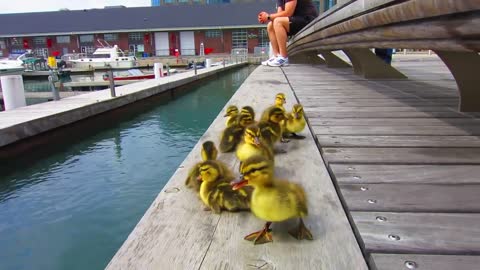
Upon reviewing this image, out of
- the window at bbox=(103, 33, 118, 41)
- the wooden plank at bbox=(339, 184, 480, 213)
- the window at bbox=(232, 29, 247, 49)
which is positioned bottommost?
the wooden plank at bbox=(339, 184, 480, 213)

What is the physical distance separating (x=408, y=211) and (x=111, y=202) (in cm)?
362

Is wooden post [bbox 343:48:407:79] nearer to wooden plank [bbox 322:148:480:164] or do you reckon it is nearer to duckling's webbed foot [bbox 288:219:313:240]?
wooden plank [bbox 322:148:480:164]

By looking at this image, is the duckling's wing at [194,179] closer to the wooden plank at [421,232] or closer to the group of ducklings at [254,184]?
the group of ducklings at [254,184]

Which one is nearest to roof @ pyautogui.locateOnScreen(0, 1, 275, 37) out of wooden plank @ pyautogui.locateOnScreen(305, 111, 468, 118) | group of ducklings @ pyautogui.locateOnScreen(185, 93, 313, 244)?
wooden plank @ pyautogui.locateOnScreen(305, 111, 468, 118)

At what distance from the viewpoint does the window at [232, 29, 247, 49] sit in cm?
4434

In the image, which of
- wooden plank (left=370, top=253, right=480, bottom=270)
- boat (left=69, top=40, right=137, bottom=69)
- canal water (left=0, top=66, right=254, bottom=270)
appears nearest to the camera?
wooden plank (left=370, top=253, right=480, bottom=270)

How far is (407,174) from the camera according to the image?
68.7 inches

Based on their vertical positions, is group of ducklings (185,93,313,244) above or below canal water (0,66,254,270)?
above

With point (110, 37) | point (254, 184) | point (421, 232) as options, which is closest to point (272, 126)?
point (254, 184)

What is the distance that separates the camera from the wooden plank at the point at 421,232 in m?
1.16

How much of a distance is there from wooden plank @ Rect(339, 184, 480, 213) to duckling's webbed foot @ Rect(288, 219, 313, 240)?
0.25 metres

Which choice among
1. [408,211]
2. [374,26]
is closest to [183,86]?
[374,26]

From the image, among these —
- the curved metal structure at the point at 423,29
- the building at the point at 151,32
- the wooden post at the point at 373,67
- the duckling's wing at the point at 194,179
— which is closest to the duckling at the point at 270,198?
the duckling's wing at the point at 194,179

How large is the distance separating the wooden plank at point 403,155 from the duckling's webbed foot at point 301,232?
736 mm
